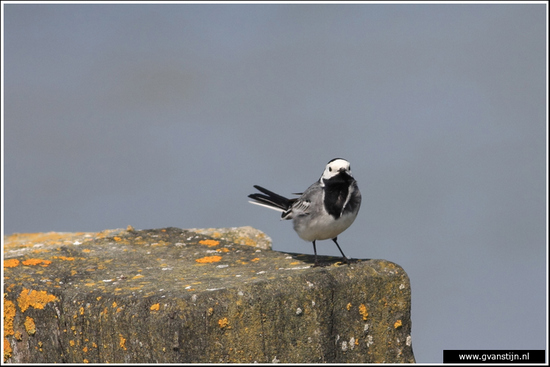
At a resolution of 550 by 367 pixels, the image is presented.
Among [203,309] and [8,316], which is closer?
[203,309]

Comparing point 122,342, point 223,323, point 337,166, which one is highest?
point 337,166

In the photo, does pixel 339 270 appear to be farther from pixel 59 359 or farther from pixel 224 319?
pixel 59 359

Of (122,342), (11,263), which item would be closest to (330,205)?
(122,342)

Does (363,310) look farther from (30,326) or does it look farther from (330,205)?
(30,326)

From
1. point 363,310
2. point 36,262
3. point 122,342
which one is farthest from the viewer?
point 36,262

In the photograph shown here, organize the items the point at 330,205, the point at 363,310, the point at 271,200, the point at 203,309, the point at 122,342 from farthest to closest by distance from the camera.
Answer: the point at 271,200 < the point at 330,205 < the point at 363,310 < the point at 122,342 < the point at 203,309

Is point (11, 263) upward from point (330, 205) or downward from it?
downward

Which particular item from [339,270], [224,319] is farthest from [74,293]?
[339,270]
